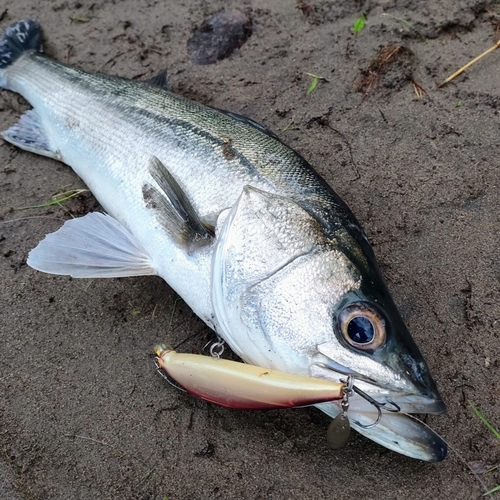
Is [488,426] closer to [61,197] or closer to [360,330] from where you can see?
[360,330]

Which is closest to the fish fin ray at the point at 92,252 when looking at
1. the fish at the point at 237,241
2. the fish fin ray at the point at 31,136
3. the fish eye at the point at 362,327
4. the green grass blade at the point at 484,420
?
the fish at the point at 237,241

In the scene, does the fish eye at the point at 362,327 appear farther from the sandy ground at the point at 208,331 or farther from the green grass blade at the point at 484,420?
the green grass blade at the point at 484,420

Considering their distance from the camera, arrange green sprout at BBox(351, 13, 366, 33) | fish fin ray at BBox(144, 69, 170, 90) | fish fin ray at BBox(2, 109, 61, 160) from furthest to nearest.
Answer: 1. green sprout at BBox(351, 13, 366, 33)
2. fish fin ray at BBox(144, 69, 170, 90)
3. fish fin ray at BBox(2, 109, 61, 160)

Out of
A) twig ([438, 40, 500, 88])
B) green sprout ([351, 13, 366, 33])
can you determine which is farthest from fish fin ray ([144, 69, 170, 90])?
twig ([438, 40, 500, 88])

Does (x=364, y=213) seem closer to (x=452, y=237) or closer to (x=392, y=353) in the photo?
(x=452, y=237)

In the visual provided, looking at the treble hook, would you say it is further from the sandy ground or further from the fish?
the sandy ground
